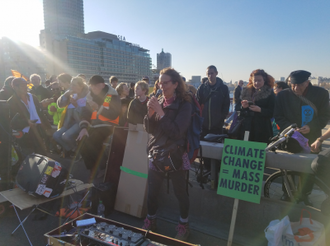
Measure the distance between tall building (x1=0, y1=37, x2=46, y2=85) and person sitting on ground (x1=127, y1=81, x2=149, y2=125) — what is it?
328 ft

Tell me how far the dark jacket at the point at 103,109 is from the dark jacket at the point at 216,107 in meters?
1.90

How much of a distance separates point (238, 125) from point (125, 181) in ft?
7.07

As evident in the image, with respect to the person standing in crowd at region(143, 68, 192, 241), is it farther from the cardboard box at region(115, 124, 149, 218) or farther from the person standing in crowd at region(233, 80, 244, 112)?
the person standing in crowd at region(233, 80, 244, 112)

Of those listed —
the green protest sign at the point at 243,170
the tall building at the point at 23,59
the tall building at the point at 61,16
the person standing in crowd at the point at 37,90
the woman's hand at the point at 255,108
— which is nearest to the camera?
the green protest sign at the point at 243,170

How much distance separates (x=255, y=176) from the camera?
2586 millimetres

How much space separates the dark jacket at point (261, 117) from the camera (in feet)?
12.4

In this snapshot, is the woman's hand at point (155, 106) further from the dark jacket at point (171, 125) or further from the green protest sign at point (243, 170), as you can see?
the green protest sign at point (243, 170)

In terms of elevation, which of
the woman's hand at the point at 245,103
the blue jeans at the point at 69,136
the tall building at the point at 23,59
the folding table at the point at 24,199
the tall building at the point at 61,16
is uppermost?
the tall building at the point at 61,16

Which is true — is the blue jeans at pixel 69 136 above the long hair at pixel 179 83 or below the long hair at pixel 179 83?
below

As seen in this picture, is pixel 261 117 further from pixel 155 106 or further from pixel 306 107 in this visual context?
pixel 155 106

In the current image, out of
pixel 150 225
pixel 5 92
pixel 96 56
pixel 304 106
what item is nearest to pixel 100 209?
pixel 150 225

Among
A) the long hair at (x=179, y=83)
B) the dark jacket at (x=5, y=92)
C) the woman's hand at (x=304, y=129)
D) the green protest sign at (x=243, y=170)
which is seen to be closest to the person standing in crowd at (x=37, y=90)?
the dark jacket at (x=5, y=92)

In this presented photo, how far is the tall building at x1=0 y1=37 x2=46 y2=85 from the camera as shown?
86688 mm

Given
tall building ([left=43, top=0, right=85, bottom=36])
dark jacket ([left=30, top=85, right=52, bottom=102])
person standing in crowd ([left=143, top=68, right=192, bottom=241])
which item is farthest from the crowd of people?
tall building ([left=43, top=0, right=85, bottom=36])
